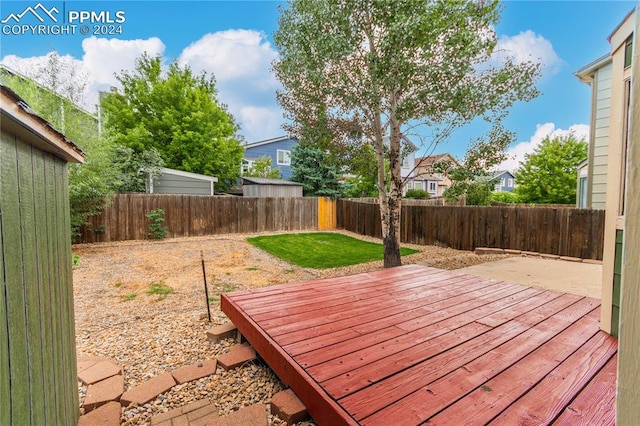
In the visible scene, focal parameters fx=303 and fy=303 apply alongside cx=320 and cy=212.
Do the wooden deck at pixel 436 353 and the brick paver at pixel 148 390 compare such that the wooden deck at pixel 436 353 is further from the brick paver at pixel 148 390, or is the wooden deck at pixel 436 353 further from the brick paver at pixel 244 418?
the brick paver at pixel 148 390

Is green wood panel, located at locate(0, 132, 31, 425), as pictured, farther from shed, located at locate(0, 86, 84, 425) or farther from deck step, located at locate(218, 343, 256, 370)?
deck step, located at locate(218, 343, 256, 370)

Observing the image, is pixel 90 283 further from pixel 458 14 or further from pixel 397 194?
pixel 458 14

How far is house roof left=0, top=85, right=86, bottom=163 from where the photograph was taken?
3.01ft

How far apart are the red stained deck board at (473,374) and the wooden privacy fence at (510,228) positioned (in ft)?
16.9

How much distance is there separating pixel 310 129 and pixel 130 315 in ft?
14.8

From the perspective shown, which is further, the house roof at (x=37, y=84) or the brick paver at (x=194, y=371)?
the house roof at (x=37, y=84)

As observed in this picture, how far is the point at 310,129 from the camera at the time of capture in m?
6.36

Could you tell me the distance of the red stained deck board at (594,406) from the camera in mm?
1449

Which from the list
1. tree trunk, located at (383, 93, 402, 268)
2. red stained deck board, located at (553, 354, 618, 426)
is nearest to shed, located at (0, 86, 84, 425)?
red stained deck board, located at (553, 354, 618, 426)

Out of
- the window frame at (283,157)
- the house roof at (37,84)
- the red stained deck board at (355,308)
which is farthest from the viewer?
the window frame at (283,157)

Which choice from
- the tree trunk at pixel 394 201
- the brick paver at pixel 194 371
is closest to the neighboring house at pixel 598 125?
the tree trunk at pixel 394 201

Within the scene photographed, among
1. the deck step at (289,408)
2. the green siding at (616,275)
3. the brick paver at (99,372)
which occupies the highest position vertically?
the green siding at (616,275)

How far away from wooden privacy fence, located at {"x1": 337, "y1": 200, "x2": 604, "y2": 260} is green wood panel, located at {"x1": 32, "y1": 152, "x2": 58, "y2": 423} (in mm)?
8532

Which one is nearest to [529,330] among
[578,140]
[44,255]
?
[44,255]
